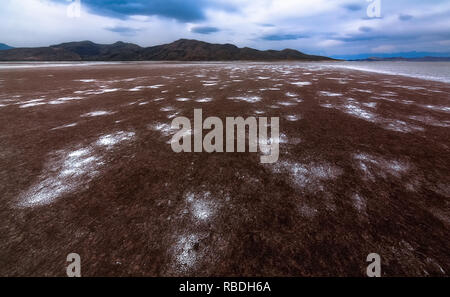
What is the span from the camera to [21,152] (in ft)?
12.4

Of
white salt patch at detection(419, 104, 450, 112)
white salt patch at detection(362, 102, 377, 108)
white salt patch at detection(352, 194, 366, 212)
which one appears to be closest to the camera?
white salt patch at detection(352, 194, 366, 212)

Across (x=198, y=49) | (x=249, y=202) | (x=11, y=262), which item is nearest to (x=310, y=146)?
(x=249, y=202)

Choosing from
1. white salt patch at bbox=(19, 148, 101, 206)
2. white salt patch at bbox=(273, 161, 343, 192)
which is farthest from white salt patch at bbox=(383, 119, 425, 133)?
white salt patch at bbox=(19, 148, 101, 206)

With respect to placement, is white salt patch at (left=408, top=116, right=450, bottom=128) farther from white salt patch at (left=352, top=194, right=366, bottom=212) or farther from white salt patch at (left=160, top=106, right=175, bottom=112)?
white salt patch at (left=160, top=106, right=175, bottom=112)

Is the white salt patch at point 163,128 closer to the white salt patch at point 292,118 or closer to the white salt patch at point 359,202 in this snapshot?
the white salt patch at point 292,118

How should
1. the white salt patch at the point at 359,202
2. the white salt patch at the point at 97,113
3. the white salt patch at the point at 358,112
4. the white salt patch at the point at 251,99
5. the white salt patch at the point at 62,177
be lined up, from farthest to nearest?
1. the white salt patch at the point at 251,99
2. the white salt patch at the point at 97,113
3. the white salt patch at the point at 358,112
4. the white salt patch at the point at 62,177
5. the white salt patch at the point at 359,202

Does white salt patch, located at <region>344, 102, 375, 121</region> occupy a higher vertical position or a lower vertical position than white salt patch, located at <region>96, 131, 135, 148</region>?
higher

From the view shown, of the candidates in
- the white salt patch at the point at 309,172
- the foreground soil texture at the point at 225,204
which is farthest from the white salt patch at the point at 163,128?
the white salt patch at the point at 309,172

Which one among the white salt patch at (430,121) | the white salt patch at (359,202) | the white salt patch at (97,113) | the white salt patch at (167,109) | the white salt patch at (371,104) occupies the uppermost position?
the white salt patch at (371,104)

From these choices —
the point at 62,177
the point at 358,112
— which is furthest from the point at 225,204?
the point at 358,112

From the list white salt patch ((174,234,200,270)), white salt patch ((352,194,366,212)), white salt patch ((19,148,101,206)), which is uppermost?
white salt patch ((19,148,101,206))

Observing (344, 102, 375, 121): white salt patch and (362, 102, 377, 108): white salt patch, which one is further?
(362, 102, 377, 108): white salt patch

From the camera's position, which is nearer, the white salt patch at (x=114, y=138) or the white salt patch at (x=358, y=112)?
the white salt patch at (x=114, y=138)
